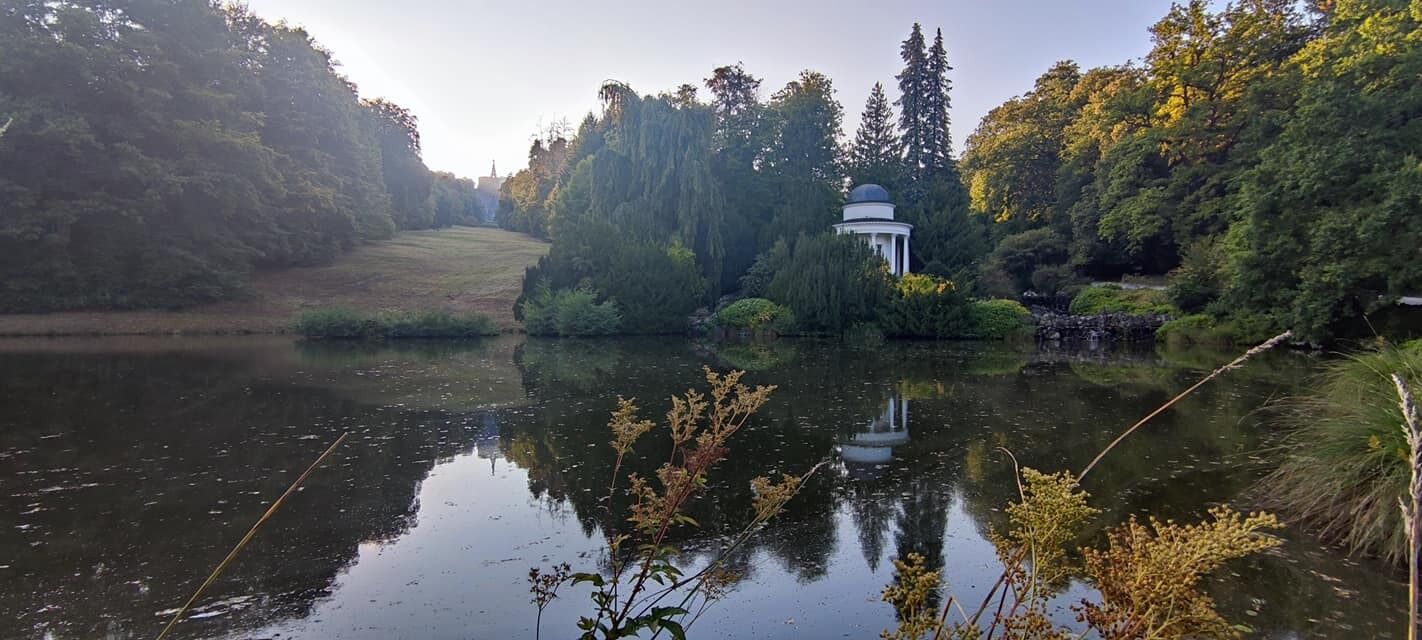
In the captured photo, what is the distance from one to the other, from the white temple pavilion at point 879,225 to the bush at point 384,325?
54.1ft

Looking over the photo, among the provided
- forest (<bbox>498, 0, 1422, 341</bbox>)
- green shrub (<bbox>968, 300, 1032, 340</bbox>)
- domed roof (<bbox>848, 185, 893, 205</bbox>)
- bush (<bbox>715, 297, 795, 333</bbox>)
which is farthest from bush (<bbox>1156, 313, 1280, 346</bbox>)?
domed roof (<bbox>848, 185, 893, 205</bbox>)

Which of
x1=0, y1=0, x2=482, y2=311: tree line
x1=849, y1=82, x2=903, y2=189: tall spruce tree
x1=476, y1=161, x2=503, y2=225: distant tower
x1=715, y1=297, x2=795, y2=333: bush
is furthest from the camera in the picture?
x1=476, y1=161, x2=503, y2=225: distant tower

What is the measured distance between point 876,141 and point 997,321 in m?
19.6

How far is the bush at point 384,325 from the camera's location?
22391mm

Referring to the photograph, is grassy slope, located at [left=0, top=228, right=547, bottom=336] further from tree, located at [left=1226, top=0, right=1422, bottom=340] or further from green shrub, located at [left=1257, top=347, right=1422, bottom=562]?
green shrub, located at [left=1257, top=347, right=1422, bottom=562]

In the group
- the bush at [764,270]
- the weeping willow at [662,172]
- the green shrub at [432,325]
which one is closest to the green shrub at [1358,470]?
the bush at [764,270]

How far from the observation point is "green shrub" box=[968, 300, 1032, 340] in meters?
23.9

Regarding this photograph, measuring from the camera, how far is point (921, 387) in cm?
1262

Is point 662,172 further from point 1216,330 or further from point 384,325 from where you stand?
point 1216,330

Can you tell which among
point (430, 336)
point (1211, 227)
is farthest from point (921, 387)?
point (1211, 227)

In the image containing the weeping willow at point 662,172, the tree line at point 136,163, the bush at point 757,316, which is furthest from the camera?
the weeping willow at point 662,172

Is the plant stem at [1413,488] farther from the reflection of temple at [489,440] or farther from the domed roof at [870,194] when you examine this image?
the domed roof at [870,194]

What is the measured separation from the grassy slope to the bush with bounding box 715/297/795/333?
7845 mm

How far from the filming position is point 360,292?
29.8 m
